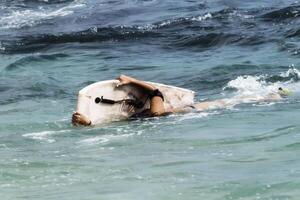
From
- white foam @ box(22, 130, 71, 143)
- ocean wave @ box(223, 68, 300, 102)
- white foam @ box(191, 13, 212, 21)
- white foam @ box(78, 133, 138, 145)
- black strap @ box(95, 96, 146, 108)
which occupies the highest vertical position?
white foam @ box(191, 13, 212, 21)

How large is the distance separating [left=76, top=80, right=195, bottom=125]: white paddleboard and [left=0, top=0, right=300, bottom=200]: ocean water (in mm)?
320

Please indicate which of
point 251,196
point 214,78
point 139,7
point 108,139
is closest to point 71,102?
point 214,78

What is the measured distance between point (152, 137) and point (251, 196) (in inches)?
128

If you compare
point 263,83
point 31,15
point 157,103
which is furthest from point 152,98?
point 31,15

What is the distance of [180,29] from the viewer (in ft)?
67.6

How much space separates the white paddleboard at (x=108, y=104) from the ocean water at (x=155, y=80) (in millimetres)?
320

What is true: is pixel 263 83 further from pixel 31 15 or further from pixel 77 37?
pixel 31 15

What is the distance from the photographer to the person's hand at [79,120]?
10.9 m

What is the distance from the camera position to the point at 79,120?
35.8ft

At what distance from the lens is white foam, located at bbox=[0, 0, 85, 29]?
24388 millimetres

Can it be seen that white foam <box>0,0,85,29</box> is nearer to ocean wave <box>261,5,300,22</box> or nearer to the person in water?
ocean wave <box>261,5,300,22</box>

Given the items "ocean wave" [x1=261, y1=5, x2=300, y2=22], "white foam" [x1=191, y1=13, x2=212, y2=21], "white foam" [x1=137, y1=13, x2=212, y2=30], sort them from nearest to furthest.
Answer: "ocean wave" [x1=261, y1=5, x2=300, y2=22]
"white foam" [x1=137, y1=13, x2=212, y2=30]
"white foam" [x1=191, y1=13, x2=212, y2=21]

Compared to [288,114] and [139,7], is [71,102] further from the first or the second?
[139,7]

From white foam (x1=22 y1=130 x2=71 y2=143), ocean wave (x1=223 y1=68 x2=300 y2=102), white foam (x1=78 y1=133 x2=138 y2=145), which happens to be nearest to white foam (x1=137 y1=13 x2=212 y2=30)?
ocean wave (x1=223 y1=68 x2=300 y2=102)
